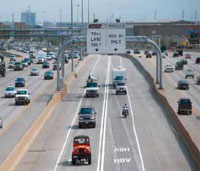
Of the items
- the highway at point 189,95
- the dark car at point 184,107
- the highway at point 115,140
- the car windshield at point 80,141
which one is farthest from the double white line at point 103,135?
the dark car at point 184,107

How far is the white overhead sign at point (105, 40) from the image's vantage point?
6378 centimetres

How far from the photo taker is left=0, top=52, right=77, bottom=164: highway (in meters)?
40.6

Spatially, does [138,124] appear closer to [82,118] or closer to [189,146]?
[82,118]

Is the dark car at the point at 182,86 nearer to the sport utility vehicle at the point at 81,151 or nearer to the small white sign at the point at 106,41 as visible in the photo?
the small white sign at the point at 106,41

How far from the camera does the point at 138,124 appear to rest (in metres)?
48.9

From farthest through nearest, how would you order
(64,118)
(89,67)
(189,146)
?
1. (89,67)
2. (64,118)
3. (189,146)

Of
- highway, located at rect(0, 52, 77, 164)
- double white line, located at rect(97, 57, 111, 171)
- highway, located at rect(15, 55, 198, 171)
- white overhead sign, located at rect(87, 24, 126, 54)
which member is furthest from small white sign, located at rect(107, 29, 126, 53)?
highway, located at rect(0, 52, 77, 164)

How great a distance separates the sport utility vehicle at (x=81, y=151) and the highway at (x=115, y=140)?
1.33 feet

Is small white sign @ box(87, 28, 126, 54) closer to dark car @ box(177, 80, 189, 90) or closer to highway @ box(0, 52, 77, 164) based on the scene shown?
highway @ box(0, 52, 77, 164)

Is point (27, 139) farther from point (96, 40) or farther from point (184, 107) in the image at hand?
point (96, 40)

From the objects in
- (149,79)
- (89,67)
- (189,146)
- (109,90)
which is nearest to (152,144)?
(189,146)

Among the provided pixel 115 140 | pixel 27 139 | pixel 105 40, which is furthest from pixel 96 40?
pixel 27 139

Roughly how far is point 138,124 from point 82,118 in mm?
4450

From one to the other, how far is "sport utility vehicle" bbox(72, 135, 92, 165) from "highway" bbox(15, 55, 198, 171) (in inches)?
16.0
